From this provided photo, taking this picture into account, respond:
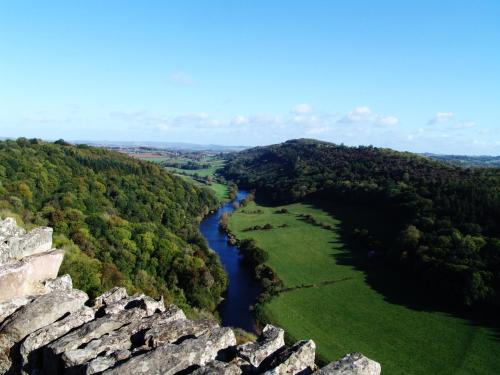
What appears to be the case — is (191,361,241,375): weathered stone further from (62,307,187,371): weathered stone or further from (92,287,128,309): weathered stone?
(92,287,128,309): weathered stone

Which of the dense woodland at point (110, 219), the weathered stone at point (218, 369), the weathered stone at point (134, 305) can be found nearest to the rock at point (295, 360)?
the weathered stone at point (218, 369)

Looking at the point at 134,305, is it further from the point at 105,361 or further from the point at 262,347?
the point at 262,347

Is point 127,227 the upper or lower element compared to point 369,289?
upper

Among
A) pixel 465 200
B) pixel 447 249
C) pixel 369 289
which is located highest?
pixel 465 200

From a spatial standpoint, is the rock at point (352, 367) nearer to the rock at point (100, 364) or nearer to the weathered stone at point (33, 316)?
the rock at point (100, 364)

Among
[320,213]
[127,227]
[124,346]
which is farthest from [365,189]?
[124,346]

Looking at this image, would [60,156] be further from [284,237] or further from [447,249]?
[447,249]

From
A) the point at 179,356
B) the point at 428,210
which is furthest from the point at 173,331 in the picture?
the point at 428,210
